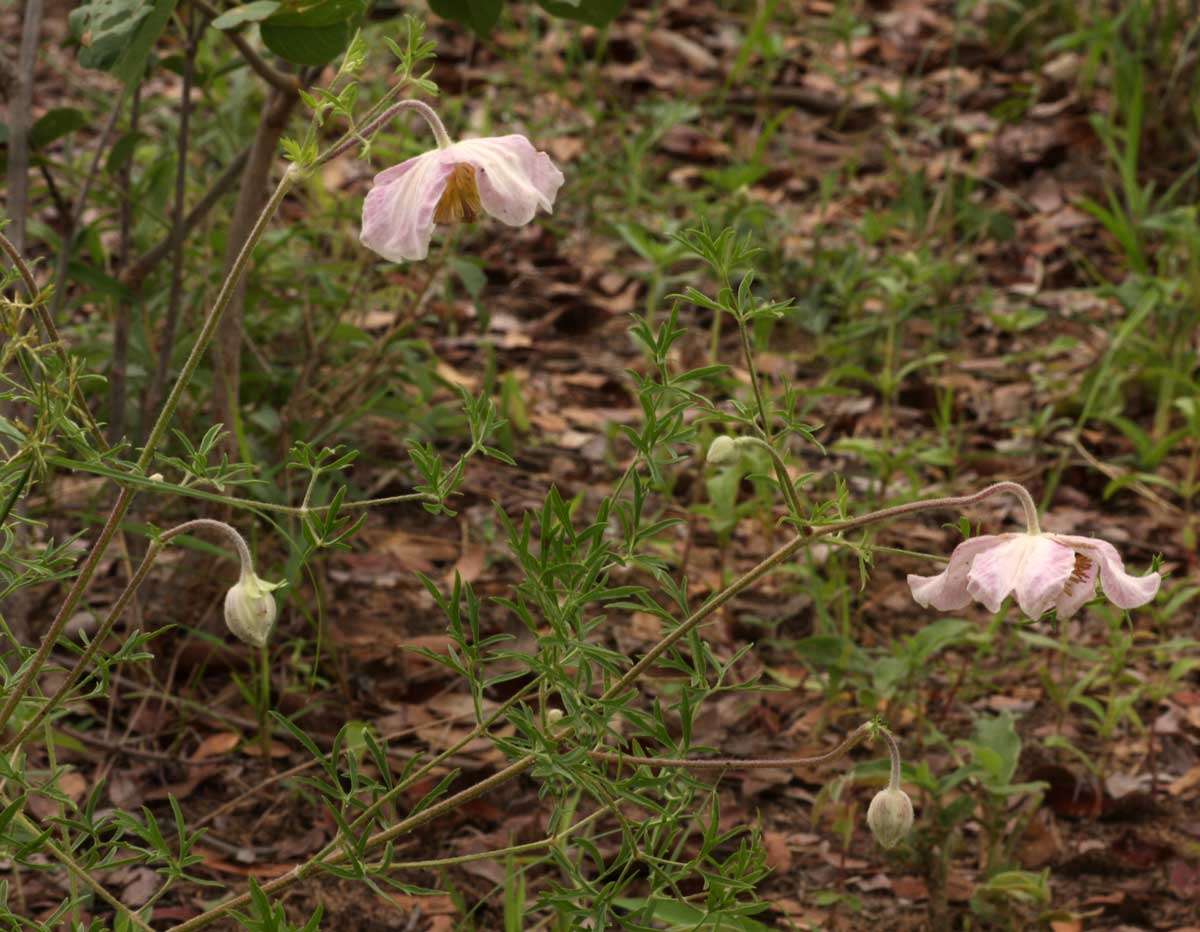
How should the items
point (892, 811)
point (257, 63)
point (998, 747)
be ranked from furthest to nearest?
point (998, 747)
point (257, 63)
point (892, 811)

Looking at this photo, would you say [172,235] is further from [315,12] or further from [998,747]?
[998,747]

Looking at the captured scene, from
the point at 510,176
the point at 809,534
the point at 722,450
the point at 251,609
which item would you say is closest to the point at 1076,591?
the point at 809,534

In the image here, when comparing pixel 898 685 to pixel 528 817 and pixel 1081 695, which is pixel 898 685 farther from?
pixel 528 817

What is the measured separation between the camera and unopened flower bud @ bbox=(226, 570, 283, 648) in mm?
1270

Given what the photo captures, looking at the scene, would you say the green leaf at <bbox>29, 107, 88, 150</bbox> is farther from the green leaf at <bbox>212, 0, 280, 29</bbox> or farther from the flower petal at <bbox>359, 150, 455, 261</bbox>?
the flower petal at <bbox>359, 150, 455, 261</bbox>

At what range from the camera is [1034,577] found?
1229 millimetres

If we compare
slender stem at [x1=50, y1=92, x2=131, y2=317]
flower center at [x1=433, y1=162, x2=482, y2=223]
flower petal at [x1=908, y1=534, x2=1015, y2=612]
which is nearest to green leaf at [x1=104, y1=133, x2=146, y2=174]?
slender stem at [x1=50, y1=92, x2=131, y2=317]

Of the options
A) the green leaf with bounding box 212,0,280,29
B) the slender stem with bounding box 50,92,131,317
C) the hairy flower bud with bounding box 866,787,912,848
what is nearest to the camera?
the hairy flower bud with bounding box 866,787,912,848

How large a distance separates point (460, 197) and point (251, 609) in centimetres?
38

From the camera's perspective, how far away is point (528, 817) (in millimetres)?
2146

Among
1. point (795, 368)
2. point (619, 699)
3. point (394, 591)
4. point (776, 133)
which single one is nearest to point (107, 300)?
point (394, 591)

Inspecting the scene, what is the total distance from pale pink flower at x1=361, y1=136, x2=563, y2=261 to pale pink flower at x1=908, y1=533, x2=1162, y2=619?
0.44m

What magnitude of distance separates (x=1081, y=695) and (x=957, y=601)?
1139mm

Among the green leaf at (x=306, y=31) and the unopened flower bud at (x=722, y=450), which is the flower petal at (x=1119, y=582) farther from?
the green leaf at (x=306, y=31)
